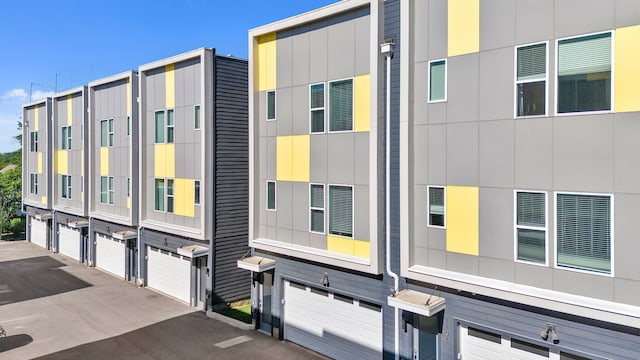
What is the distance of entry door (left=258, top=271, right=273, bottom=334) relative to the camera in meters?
13.8

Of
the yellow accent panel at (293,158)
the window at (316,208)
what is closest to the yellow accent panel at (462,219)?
the window at (316,208)

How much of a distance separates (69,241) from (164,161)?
499 inches

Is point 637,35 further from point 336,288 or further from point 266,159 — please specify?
point 266,159

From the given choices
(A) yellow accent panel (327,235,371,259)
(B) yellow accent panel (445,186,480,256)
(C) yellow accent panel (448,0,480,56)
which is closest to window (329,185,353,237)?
(A) yellow accent panel (327,235,371,259)

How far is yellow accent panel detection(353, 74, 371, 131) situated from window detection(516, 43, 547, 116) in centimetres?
361

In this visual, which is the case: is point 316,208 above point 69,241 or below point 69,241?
above

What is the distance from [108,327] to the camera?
1455cm

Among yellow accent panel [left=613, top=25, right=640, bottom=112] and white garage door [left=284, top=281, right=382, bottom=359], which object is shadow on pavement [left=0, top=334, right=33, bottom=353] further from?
yellow accent panel [left=613, top=25, right=640, bottom=112]

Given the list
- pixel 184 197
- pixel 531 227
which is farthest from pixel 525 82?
pixel 184 197

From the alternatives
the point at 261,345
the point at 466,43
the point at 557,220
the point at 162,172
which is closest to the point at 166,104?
the point at 162,172

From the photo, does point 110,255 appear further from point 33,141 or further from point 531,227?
point 531,227

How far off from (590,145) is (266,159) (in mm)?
8878

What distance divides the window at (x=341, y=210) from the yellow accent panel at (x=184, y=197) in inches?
283

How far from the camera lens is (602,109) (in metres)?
7.56
